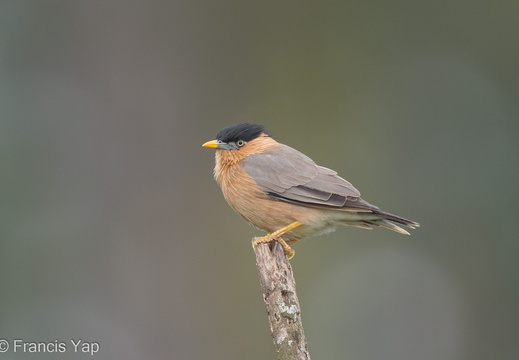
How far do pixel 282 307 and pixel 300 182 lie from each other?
1.42 meters

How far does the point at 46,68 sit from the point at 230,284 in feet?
12.0

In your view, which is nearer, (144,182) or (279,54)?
(144,182)

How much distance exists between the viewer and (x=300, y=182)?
5.73m

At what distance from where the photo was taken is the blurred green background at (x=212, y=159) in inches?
317

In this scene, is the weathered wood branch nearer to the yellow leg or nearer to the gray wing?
the yellow leg

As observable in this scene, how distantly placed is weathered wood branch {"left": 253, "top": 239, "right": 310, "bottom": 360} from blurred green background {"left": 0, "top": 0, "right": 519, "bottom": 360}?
2.82m

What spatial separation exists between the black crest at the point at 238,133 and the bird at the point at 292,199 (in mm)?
244

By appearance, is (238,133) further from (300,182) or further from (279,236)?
(279,236)

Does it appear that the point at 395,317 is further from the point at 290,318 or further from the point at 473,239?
the point at 290,318

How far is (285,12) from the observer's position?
10.8m

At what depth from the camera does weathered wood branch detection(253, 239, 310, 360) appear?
4449 mm

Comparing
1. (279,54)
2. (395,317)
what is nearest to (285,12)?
(279,54)

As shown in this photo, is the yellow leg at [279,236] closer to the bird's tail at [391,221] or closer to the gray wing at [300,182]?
the gray wing at [300,182]

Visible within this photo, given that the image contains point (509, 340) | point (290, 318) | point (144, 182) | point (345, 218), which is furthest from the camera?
point (509, 340)
